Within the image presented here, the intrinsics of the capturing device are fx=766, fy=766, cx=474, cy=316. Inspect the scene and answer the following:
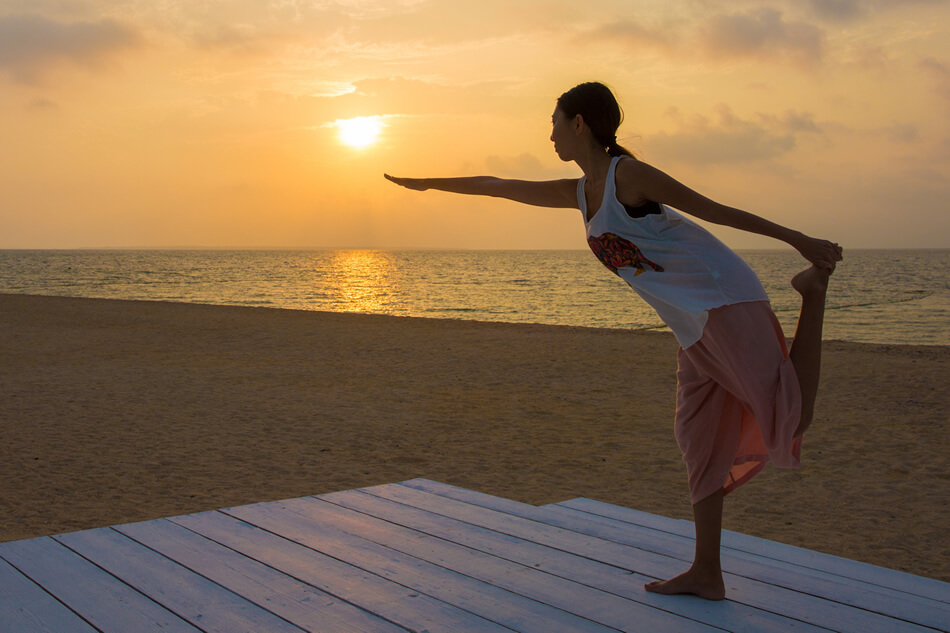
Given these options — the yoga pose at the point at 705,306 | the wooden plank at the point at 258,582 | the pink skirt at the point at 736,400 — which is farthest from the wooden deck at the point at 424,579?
the pink skirt at the point at 736,400

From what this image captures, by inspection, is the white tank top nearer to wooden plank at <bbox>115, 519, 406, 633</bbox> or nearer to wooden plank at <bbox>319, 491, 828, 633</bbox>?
wooden plank at <bbox>319, 491, 828, 633</bbox>

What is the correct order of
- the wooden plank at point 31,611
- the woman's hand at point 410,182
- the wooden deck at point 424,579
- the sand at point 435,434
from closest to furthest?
the wooden plank at point 31,611 → the wooden deck at point 424,579 → the woman's hand at point 410,182 → the sand at point 435,434

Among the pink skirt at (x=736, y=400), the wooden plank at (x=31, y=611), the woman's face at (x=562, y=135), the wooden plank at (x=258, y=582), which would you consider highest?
the woman's face at (x=562, y=135)

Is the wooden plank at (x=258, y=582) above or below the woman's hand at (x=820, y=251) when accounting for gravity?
below

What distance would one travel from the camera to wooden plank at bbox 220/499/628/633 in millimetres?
2275

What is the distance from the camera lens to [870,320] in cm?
3064

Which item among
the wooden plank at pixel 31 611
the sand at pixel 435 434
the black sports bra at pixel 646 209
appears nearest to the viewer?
the wooden plank at pixel 31 611

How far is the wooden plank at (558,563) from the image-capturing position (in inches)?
90.4

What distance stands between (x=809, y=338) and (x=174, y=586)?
83.6 inches

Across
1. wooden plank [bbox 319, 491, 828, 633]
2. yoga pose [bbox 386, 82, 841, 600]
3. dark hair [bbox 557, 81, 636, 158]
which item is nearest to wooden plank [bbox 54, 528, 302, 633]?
wooden plank [bbox 319, 491, 828, 633]

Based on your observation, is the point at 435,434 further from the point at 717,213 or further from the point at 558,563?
the point at 717,213

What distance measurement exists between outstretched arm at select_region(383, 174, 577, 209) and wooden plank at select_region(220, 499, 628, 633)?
1.31 m

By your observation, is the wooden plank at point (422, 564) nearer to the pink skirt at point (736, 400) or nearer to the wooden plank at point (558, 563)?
the wooden plank at point (558, 563)

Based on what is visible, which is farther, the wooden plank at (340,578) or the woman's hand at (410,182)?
the woman's hand at (410,182)
